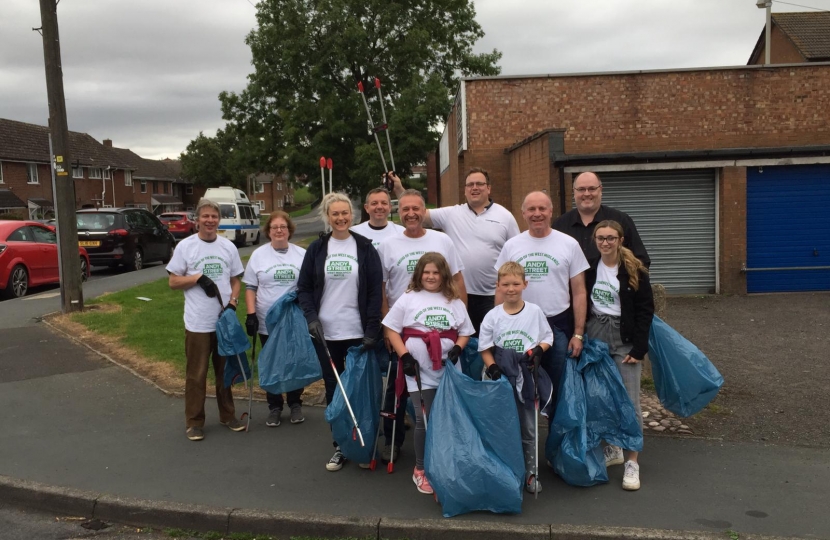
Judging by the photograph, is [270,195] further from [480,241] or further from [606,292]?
[606,292]

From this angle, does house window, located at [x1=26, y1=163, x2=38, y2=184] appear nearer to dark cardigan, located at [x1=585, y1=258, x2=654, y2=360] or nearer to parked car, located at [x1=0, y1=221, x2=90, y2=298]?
parked car, located at [x1=0, y1=221, x2=90, y2=298]

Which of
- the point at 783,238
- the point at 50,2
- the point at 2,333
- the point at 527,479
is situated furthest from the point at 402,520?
the point at 783,238

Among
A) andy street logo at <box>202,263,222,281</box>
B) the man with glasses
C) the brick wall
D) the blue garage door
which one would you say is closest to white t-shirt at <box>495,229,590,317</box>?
the man with glasses

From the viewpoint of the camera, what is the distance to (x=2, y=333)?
9.54 meters

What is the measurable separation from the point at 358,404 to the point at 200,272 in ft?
5.60

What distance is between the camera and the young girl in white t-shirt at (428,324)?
4.36 meters

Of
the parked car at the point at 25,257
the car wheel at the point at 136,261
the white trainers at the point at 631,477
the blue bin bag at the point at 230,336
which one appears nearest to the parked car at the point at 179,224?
the car wheel at the point at 136,261

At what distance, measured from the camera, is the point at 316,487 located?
4.57 m

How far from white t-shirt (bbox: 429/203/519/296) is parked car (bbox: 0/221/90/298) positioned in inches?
417

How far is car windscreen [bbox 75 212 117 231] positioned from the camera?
18938mm

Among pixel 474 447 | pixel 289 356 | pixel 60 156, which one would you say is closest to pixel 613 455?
pixel 474 447

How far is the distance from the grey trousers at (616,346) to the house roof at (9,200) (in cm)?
4021

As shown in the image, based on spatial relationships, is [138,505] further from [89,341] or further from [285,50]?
[285,50]

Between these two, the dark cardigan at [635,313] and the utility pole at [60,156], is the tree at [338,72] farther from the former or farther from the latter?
the dark cardigan at [635,313]
